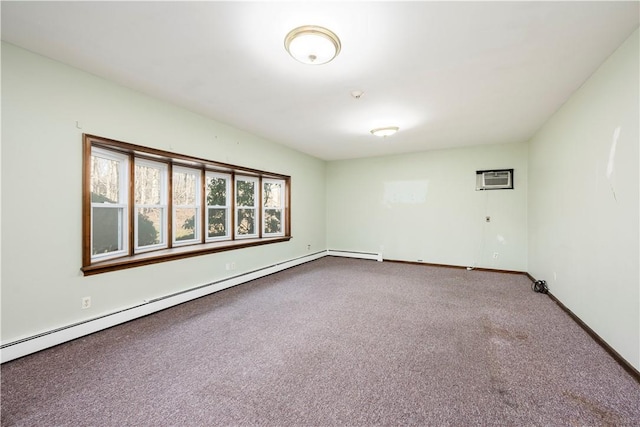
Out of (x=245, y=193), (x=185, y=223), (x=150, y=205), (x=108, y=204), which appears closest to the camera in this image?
(x=108, y=204)

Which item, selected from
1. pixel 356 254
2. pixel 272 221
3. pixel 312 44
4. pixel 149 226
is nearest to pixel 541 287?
pixel 356 254

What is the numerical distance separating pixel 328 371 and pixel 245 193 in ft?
11.7

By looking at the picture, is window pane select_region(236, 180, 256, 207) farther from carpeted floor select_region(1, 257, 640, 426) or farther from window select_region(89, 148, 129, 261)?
carpeted floor select_region(1, 257, 640, 426)

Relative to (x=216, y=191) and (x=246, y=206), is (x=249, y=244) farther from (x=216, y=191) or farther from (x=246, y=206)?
(x=216, y=191)

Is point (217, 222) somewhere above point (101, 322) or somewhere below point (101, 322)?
above

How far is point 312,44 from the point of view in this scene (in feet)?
6.16

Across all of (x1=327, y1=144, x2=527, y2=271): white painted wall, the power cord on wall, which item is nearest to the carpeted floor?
the power cord on wall

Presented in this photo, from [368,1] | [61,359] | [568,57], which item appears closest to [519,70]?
[568,57]

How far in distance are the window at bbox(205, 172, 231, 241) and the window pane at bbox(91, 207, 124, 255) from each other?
47.9 inches

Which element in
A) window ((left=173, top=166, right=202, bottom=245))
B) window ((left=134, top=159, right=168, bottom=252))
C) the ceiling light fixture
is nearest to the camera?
window ((left=134, top=159, right=168, bottom=252))

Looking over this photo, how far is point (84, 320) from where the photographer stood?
2422 millimetres

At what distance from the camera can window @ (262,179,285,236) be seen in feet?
16.8

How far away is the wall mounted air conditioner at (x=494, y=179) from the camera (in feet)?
15.9

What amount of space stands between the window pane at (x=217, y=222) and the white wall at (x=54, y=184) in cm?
108
